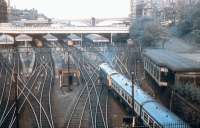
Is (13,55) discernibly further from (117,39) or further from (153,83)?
(117,39)

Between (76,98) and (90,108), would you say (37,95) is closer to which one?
(76,98)

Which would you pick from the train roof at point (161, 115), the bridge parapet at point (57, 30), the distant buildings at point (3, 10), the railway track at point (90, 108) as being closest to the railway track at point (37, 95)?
the railway track at point (90, 108)

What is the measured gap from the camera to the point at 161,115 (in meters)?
12.4

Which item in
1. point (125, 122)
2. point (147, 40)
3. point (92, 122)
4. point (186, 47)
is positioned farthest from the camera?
point (147, 40)

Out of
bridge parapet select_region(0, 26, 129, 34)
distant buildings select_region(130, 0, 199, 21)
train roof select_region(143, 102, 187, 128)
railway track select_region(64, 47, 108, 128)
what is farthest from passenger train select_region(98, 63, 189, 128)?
distant buildings select_region(130, 0, 199, 21)

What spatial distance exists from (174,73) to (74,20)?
88.0 metres

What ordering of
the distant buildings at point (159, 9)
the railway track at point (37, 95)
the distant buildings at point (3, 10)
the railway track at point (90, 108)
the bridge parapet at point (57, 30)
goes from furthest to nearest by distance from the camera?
the distant buildings at point (3, 10) → the distant buildings at point (159, 9) → the bridge parapet at point (57, 30) → the railway track at point (37, 95) → the railway track at point (90, 108)

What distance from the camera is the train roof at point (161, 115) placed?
1177cm

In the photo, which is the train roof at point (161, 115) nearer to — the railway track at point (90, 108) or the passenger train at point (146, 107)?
the passenger train at point (146, 107)

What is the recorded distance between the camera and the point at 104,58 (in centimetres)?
2975

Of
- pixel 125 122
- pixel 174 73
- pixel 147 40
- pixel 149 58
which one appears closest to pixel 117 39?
pixel 147 40

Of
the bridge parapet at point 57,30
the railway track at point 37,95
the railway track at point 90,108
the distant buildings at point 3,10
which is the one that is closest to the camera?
the railway track at point 90,108

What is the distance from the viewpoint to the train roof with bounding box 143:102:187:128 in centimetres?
1177

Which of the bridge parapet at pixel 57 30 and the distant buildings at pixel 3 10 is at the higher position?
the distant buildings at pixel 3 10
